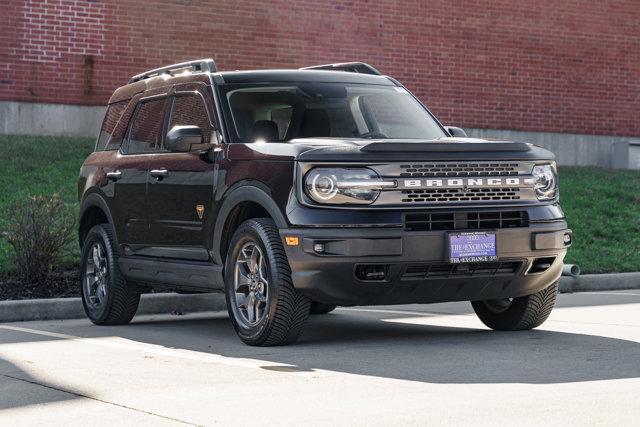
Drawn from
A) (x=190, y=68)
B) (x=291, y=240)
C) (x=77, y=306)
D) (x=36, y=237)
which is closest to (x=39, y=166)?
(x=36, y=237)

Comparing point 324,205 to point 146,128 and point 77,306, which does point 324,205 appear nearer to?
point 146,128

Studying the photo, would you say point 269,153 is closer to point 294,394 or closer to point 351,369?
point 351,369

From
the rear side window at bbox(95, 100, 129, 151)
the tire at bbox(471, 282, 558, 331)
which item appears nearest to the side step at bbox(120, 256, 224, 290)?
the rear side window at bbox(95, 100, 129, 151)

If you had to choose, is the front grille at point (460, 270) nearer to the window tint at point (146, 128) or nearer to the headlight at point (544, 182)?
the headlight at point (544, 182)

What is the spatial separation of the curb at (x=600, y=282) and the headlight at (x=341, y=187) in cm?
590

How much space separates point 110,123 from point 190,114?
1770mm

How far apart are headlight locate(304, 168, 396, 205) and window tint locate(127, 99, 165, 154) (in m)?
2.43

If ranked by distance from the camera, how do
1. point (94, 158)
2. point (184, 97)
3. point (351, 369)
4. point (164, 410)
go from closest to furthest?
1. point (164, 410)
2. point (351, 369)
3. point (184, 97)
4. point (94, 158)

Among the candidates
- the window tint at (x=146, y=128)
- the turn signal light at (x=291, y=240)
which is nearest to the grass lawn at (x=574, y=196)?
the window tint at (x=146, y=128)

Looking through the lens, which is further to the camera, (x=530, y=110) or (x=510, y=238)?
(x=530, y=110)

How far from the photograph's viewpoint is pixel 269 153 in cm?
880

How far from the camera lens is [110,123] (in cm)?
1164

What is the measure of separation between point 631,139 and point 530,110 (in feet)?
7.26

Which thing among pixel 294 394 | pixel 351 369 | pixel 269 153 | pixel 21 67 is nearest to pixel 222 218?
pixel 269 153
